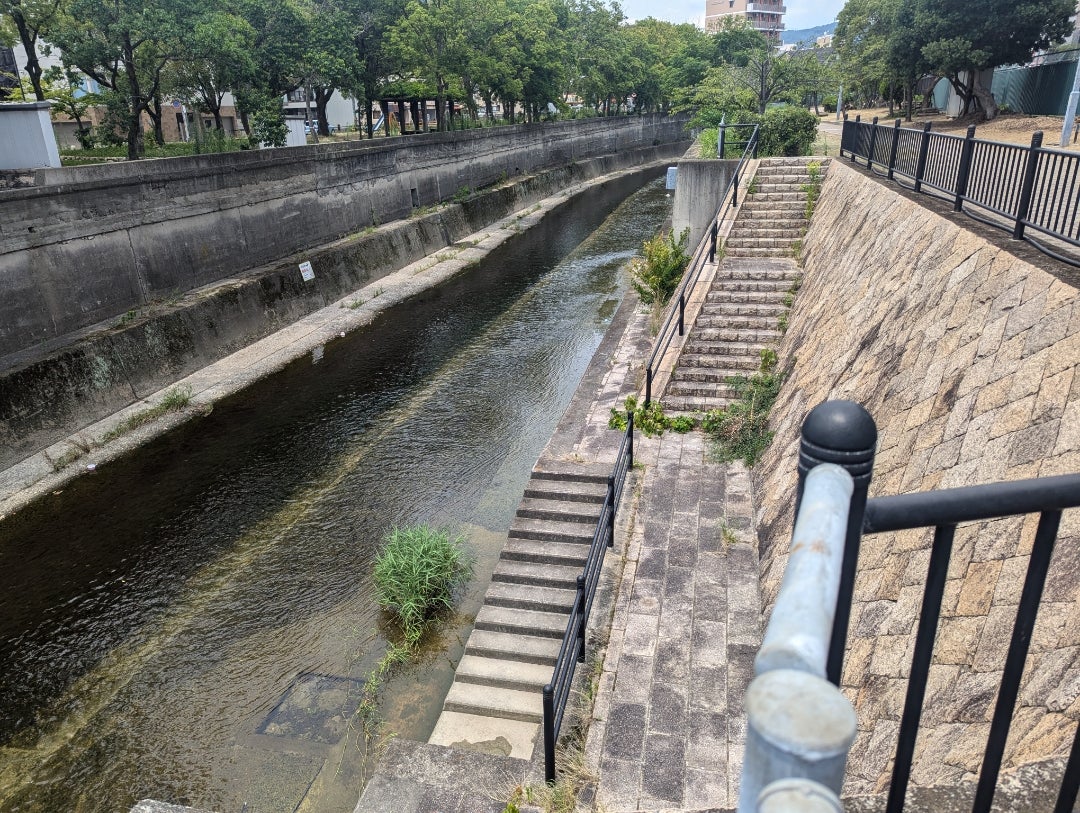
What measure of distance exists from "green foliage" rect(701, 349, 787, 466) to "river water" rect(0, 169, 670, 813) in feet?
11.2

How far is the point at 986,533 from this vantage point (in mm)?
4160

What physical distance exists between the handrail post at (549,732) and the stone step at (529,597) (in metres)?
3.11

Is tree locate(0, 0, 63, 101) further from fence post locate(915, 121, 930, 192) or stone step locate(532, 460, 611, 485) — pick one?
fence post locate(915, 121, 930, 192)

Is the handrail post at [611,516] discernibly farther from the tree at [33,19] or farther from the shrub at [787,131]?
the tree at [33,19]

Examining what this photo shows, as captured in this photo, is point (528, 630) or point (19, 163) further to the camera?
point (19, 163)

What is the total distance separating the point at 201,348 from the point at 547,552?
11631 mm

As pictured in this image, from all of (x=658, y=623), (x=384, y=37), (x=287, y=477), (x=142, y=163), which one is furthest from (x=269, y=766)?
(x=384, y=37)

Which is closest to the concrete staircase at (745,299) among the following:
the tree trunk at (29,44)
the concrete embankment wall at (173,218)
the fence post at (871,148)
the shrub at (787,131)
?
the fence post at (871,148)

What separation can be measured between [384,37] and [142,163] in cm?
1907

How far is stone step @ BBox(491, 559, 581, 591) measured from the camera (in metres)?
8.92

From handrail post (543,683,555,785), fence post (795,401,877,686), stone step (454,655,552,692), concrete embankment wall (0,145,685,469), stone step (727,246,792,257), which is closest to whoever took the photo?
fence post (795,401,877,686)

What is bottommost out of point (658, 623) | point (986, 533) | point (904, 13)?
point (658, 623)

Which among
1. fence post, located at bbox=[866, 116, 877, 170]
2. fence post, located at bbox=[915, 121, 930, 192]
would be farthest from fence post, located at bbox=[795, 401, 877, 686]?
fence post, located at bbox=[866, 116, 877, 170]

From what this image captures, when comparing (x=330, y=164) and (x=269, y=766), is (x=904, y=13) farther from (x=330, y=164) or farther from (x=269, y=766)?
(x=269, y=766)
